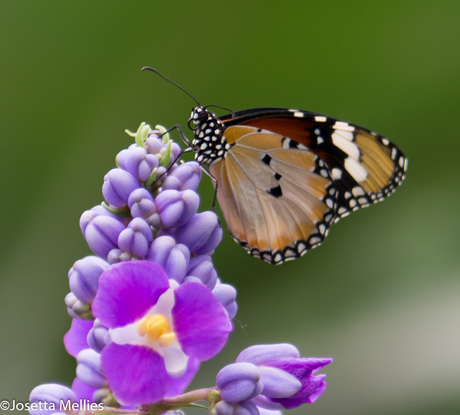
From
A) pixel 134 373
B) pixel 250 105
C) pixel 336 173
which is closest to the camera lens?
pixel 134 373

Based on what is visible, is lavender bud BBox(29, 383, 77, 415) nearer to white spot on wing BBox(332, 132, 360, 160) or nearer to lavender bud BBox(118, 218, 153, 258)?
lavender bud BBox(118, 218, 153, 258)

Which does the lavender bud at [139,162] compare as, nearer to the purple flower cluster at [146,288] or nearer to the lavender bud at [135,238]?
the purple flower cluster at [146,288]

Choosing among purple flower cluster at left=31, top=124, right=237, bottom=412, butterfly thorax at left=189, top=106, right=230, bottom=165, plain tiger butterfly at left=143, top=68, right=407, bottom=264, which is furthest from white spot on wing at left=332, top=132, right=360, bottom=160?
purple flower cluster at left=31, top=124, right=237, bottom=412

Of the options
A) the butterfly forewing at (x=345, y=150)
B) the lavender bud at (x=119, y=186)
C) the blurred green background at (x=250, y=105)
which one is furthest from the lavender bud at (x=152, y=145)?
the blurred green background at (x=250, y=105)

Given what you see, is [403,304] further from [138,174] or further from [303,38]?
[138,174]

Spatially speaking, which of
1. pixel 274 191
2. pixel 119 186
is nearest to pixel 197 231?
pixel 119 186

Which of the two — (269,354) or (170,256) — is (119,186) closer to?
(170,256)
